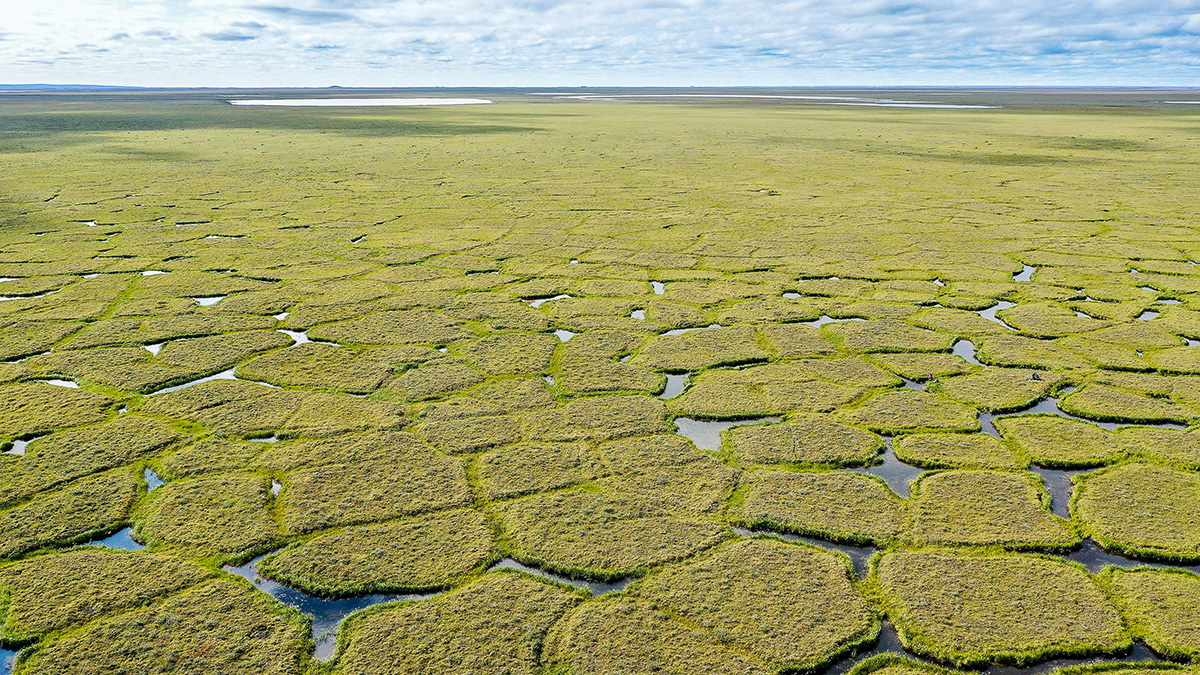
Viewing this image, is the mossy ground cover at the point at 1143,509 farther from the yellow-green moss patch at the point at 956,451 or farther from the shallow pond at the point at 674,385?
the shallow pond at the point at 674,385

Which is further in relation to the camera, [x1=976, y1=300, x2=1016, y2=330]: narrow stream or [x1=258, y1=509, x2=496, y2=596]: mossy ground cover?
[x1=976, y1=300, x2=1016, y2=330]: narrow stream

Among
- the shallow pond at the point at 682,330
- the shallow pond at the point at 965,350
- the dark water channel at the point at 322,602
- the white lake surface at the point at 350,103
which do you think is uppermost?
the white lake surface at the point at 350,103

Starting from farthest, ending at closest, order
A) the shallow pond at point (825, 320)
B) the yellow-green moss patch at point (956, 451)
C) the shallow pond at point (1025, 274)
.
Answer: the shallow pond at point (1025, 274)
the shallow pond at point (825, 320)
the yellow-green moss patch at point (956, 451)

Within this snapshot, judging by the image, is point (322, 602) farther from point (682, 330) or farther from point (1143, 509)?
point (682, 330)

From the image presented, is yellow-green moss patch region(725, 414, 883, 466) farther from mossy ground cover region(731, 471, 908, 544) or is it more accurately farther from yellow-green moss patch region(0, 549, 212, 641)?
yellow-green moss patch region(0, 549, 212, 641)

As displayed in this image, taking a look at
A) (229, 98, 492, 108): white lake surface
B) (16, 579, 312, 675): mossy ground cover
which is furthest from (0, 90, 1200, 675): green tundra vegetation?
(229, 98, 492, 108): white lake surface

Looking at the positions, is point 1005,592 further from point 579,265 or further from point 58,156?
point 58,156

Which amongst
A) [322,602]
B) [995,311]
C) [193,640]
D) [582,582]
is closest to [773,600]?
[582,582]

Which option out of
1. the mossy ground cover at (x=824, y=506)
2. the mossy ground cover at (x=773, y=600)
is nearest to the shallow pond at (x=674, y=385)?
the mossy ground cover at (x=824, y=506)
